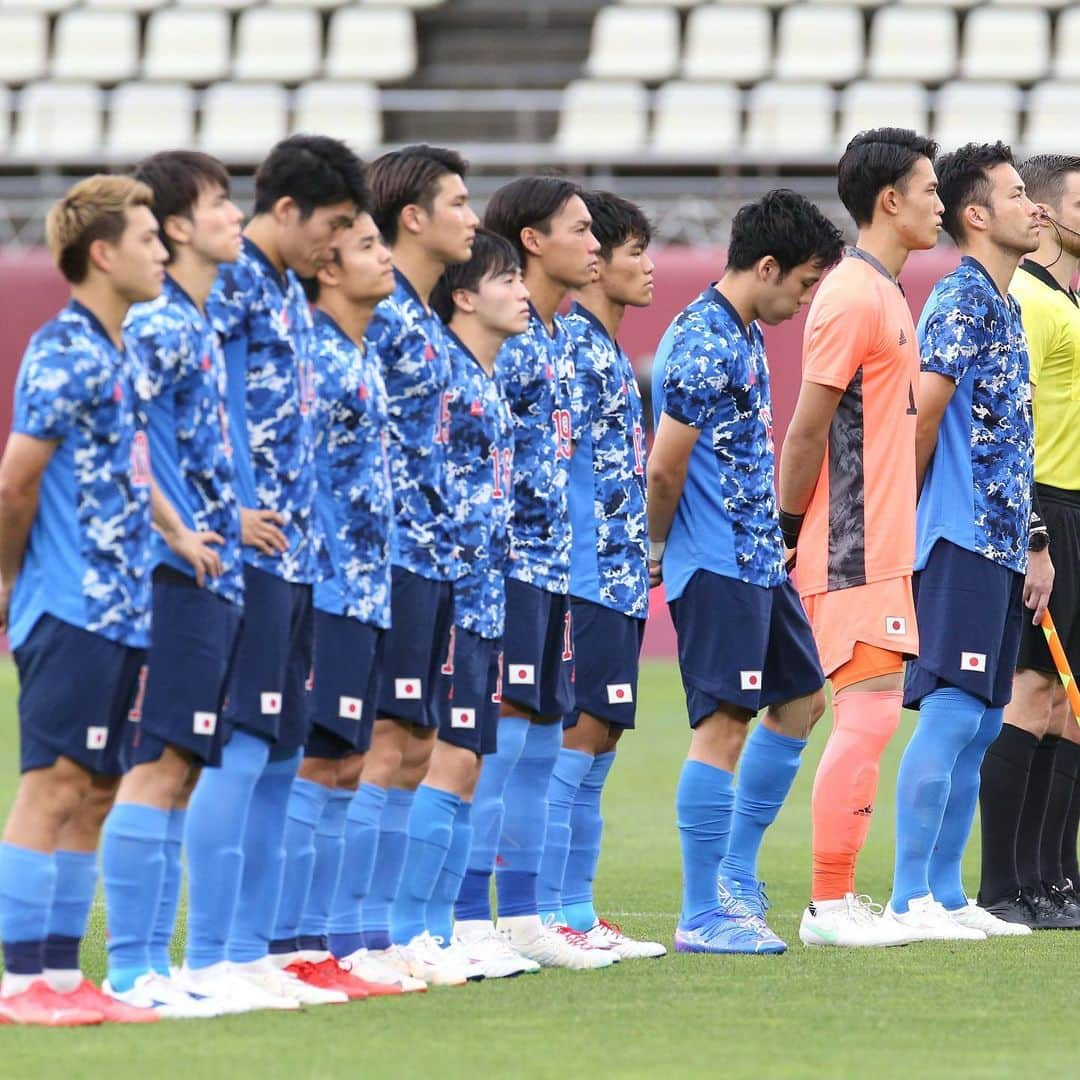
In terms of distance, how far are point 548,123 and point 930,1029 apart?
15.7 meters

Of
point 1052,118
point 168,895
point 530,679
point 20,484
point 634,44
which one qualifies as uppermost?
point 634,44

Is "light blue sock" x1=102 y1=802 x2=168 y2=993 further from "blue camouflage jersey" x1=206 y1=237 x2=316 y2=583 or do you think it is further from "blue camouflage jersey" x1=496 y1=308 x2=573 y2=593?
"blue camouflage jersey" x1=496 y1=308 x2=573 y2=593

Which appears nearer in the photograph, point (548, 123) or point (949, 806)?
point (949, 806)

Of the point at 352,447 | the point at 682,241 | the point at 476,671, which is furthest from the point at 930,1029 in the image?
the point at 682,241

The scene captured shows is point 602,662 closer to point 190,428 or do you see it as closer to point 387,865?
point 387,865

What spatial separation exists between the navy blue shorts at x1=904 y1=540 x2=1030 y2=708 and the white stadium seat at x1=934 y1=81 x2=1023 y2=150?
Result: 40.1 ft

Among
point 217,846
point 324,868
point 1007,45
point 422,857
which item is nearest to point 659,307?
point 1007,45

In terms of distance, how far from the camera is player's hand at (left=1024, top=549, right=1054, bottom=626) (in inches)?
295

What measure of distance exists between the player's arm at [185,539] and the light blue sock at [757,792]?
236 cm

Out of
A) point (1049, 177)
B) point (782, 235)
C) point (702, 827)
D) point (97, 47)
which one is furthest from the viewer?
point (97, 47)

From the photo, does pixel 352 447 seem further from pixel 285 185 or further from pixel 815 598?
pixel 815 598

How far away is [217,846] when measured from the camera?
5297 mm

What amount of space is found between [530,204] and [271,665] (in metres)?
2.02

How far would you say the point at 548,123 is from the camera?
2019 cm
